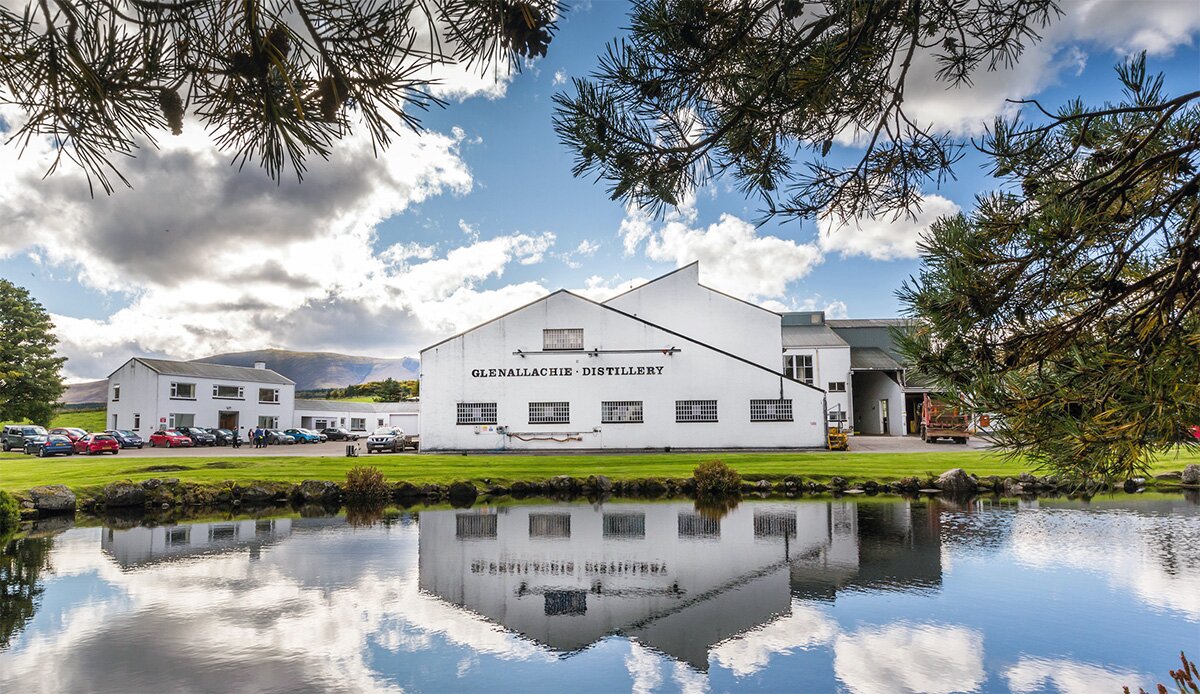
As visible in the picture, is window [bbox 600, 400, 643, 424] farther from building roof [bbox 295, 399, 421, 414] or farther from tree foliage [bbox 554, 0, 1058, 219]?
building roof [bbox 295, 399, 421, 414]

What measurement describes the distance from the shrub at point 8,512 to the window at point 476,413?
1887cm

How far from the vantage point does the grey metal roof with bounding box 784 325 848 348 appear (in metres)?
42.6

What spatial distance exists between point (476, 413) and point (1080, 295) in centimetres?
3149

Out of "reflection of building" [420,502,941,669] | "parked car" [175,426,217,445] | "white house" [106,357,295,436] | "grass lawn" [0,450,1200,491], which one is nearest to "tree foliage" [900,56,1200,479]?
"reflection of building" [420,502,941,669]

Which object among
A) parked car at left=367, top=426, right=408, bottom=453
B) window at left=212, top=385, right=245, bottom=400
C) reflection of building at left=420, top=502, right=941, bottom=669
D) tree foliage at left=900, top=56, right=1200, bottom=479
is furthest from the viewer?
window at left=212, top=385, right=245, bottom=400

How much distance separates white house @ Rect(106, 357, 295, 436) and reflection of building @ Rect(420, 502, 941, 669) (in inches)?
1791

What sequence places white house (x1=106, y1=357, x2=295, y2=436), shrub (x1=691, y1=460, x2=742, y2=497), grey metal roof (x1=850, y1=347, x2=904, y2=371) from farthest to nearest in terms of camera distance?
1. white house (x1=106, y1=357, x2=295, y2=436)
2. grey metal roof (x1=850, y1=347, x2=904, y2=371)
3. shrub (x1=691, y1=460, x2=742, y2=497)

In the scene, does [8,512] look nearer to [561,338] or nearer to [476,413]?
[476,413]

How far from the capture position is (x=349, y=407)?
74.1 m

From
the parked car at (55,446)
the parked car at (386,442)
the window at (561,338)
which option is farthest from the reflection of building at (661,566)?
the parked car at (55,446)

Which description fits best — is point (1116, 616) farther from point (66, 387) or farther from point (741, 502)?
point (66, 387)

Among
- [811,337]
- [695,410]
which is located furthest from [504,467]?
[811,337]

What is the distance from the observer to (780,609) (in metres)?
8.73

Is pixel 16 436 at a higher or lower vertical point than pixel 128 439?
higher
